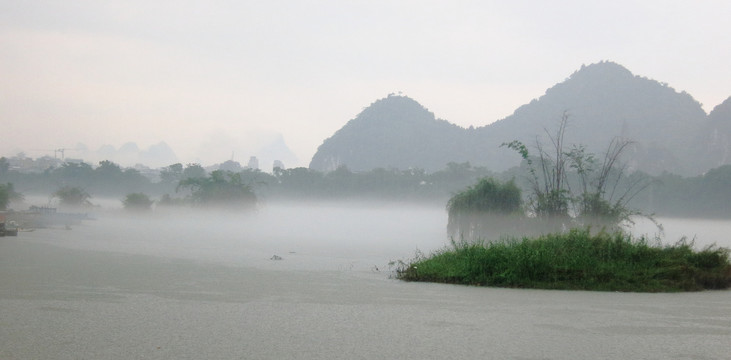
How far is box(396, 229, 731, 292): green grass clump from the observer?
396 inches

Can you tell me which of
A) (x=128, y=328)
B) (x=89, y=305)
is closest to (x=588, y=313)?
(x=128, y=328)

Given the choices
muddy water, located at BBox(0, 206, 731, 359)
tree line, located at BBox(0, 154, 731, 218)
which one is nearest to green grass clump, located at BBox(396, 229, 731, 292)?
muddy water, located at BBox(0, 206, 731, 359)

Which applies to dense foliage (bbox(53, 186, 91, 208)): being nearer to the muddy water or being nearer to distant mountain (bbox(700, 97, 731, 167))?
the muddy water

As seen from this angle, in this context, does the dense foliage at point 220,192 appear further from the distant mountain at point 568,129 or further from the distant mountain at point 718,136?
the distant mountain at point 718,136

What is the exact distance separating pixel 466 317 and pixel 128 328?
3.66m

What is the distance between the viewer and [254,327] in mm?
6664

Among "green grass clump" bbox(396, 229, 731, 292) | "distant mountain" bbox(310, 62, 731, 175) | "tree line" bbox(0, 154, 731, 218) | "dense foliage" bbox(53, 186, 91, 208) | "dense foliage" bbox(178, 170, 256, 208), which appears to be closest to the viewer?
"green grass clump" bbox(396, 229, 731, 292)

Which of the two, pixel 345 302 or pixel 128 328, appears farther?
pixel 345 302

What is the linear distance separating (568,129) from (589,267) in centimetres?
9959

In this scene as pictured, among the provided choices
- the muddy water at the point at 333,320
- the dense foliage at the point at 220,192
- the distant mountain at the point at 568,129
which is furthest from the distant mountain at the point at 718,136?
the muddy water at the point at 333,320

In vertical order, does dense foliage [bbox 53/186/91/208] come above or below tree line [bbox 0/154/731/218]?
below

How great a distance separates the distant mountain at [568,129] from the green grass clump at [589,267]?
74.2 meters

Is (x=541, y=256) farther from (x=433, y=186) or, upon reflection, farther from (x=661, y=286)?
(x=433, y=186)

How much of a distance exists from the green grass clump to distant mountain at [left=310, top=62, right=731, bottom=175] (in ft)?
243
